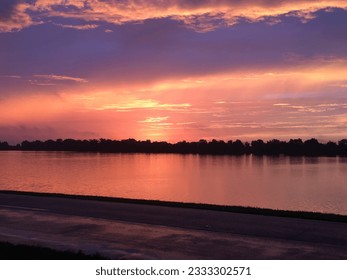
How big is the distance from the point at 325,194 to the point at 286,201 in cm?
763

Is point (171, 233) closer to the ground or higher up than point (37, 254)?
closer to the ground

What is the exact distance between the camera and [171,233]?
455 inches

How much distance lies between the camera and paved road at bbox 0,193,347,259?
945 centimetres

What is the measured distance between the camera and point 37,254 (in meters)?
8.87

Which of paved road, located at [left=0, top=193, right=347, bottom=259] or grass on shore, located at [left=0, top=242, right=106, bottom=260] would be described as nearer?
grass on shore, located at [left=0, top=242, right=106, bottom=260]

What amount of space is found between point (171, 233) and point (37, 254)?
3765mm

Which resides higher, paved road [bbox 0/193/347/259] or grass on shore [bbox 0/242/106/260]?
grass on shore [bbox 0/242/106/260]

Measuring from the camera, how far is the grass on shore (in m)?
8.64

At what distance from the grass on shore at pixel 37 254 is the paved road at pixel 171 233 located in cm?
56

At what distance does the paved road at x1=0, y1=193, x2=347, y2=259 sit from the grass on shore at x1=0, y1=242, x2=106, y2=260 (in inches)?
22.2

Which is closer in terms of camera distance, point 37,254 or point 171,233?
point 37,254
